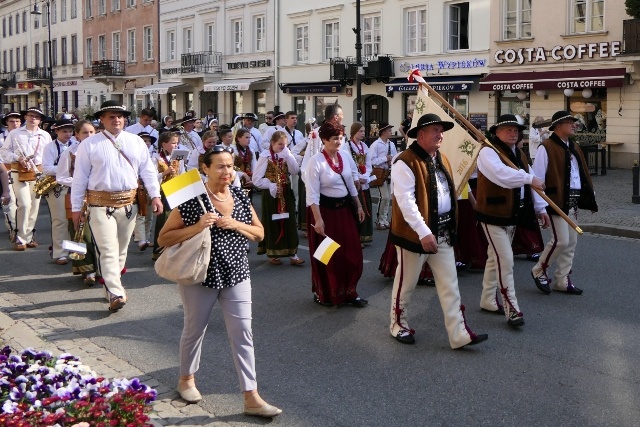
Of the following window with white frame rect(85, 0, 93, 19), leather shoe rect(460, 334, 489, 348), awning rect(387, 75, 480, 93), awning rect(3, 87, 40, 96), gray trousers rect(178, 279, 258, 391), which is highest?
window with white frame rect(85, 0, 93, 19)

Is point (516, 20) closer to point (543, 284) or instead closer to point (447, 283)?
point (543, 284)

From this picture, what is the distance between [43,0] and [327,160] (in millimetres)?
61415

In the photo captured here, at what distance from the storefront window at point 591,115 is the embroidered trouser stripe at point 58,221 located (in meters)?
17.4

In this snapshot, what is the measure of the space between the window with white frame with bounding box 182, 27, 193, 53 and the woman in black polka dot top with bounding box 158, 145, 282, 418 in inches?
1569

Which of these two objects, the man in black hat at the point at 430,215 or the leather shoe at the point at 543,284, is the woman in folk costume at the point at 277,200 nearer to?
the leather shoe at the point at 543,284

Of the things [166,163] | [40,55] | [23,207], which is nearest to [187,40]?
[40,55]

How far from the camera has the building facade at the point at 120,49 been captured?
4791 centimetres

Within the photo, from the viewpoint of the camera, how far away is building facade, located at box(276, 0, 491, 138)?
27.8m

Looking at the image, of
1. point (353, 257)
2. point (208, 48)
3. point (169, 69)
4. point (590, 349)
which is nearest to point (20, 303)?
point (353, 257)

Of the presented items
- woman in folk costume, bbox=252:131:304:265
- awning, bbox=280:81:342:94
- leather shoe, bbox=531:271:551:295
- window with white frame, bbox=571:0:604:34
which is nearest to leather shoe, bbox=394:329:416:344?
leather shoe, bbox=531:271:551:295

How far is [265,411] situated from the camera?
500 cm

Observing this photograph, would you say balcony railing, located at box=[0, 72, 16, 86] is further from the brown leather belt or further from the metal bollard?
the brown leather belt

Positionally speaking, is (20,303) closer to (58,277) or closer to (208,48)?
(58,277)

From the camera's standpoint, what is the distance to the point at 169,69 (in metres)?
45.2
